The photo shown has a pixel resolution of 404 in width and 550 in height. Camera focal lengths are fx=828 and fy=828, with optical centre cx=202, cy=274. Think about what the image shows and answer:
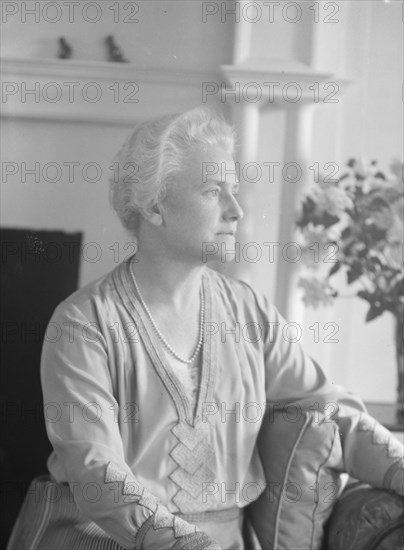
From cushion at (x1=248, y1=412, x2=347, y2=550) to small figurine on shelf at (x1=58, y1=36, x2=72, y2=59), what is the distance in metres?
0.99

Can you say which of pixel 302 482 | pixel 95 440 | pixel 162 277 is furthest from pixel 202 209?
pixel 302 482

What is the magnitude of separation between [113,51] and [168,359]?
30.3 inches

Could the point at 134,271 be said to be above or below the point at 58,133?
below

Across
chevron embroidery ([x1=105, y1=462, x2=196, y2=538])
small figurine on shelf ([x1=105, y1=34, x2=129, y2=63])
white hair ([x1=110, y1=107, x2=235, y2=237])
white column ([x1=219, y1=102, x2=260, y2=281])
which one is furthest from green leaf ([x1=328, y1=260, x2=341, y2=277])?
chevron embroidery ([x1=105, y1=462, x2=196, y2=538])

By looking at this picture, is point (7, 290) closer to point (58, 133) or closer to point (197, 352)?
point (58, 133)

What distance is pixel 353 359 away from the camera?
214cm

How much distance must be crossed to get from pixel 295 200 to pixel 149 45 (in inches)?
20.8

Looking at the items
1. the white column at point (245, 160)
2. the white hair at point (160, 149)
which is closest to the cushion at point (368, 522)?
the white column at point (245, 160)

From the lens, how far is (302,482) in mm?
1759

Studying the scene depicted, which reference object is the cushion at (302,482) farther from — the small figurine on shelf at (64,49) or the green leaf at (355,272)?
the small figurine on shelf at (64,49)

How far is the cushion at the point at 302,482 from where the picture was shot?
1750 mm

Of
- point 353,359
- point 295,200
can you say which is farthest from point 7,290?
point 353,359

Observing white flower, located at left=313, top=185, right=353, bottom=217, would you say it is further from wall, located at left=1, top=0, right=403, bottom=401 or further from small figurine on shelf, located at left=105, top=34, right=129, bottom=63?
small figurine on shelf, located at left=105, top=34, right=129, bottom=63

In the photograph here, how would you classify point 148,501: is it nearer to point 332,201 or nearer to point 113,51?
point 332,201
